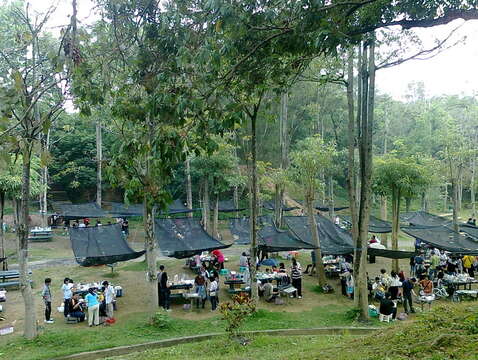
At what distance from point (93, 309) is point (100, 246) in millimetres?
3168

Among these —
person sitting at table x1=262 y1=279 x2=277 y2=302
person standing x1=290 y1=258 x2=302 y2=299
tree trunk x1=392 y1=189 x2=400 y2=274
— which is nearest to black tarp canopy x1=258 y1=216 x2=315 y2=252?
person standing x1=290 y1=258 x2=302 y2=299

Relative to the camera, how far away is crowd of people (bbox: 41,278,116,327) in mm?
10102

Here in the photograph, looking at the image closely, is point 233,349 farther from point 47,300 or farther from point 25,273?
point 47,300

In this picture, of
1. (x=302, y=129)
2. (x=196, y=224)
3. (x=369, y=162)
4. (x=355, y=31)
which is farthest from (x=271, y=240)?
(x=302, y=129)

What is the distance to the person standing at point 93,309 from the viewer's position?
9992 mm

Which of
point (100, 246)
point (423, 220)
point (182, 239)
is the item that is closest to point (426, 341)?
point (182, 239)

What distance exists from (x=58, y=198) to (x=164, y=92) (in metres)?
31.2

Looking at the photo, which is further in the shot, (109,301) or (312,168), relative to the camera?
(312,168)

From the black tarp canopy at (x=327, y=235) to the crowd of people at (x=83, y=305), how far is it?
6870 mm

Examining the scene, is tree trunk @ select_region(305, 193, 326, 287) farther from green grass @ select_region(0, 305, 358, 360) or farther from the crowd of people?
the crowd of people

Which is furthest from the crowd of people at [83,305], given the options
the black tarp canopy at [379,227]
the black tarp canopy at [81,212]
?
the black tarp canopy at [81,212]

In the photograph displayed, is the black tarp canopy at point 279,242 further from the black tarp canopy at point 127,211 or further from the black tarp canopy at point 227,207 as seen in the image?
the black tarp canopy at point 227,207

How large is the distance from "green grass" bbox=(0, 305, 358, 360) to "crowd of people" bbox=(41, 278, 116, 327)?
0.33m

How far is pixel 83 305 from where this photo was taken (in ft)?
35.5
